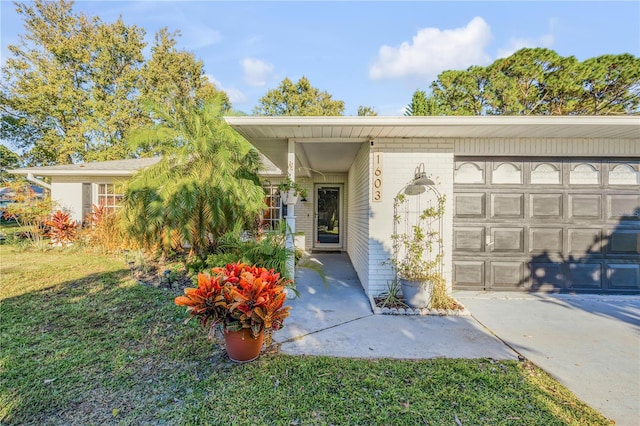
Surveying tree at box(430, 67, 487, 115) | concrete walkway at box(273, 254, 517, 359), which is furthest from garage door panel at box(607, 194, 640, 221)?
tree at box(430, 67, 487, 115)

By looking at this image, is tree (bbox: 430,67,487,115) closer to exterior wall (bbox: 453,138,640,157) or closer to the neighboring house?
exterior wall (bbox: 453,138,640,157)

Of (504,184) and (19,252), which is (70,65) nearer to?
(19,252)

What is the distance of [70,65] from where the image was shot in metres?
16.5

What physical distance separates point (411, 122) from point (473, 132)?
115 cm

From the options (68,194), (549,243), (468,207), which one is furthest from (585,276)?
(68,194)

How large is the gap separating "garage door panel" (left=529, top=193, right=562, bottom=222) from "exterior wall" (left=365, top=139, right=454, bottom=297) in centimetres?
158

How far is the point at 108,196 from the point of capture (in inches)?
367

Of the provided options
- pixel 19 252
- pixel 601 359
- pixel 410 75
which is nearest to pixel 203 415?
pixel 601 359

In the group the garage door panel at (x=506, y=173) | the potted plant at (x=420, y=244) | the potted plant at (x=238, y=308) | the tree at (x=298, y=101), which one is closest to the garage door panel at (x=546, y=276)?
the garage door panel at (x=506, y=173)

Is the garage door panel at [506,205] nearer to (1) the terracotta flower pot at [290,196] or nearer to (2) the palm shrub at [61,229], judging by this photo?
(1) the terracotta flower pot at [290,196]

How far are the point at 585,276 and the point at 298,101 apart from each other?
19.1 m

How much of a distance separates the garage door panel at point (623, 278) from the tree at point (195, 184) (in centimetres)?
651

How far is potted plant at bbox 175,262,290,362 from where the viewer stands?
2.52 m

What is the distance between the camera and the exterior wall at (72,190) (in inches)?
366
